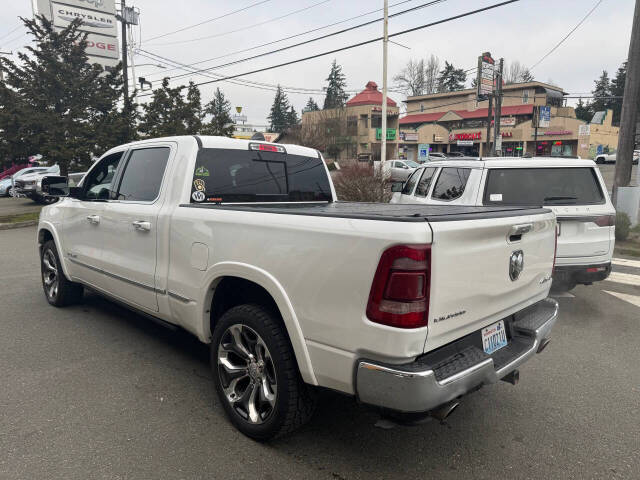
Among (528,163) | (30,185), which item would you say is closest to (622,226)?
(528,163)

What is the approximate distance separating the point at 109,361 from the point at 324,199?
2415 mm

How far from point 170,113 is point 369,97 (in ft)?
137

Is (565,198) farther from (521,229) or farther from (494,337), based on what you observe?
(494,337)

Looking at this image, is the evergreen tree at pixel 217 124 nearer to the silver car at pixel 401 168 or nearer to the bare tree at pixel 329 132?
the silver car at pixel 401 168

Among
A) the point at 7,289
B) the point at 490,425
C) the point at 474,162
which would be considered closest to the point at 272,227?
the point at 490,425

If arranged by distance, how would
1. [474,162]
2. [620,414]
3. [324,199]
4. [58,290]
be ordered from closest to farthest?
[620,414] → [324,199] → [58,290] → [474,162]

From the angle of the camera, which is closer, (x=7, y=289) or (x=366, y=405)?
(x=366, y=405)

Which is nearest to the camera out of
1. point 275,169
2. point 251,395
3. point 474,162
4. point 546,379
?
point 251,395

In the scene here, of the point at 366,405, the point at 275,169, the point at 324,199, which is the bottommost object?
the point at 366,405

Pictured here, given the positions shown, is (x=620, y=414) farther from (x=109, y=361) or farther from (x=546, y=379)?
(x=109, y=361)

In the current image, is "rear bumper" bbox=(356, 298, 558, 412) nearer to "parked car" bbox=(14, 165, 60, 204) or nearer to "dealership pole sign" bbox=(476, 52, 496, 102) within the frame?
"parked car" bbox=(14, 165, 60, 204)

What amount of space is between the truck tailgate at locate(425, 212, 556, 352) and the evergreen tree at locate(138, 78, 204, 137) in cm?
1663

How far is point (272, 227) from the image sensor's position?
2559mm

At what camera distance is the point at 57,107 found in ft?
54.9
